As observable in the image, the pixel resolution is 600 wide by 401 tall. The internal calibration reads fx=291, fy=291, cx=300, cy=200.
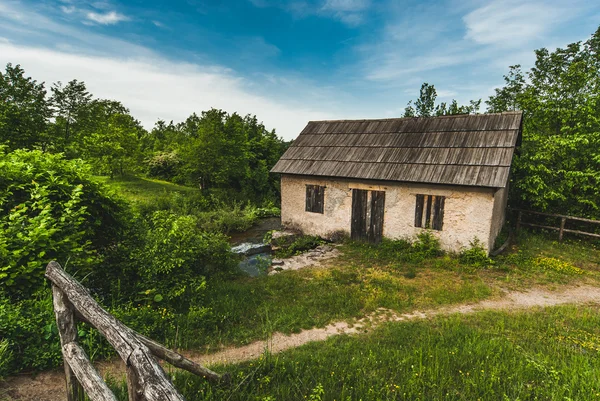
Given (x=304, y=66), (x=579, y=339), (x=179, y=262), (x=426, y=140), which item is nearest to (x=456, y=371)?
(x=579, y=339)

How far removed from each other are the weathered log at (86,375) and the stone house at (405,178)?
11.1m

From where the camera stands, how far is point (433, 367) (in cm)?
431

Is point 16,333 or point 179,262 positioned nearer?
point 16,333

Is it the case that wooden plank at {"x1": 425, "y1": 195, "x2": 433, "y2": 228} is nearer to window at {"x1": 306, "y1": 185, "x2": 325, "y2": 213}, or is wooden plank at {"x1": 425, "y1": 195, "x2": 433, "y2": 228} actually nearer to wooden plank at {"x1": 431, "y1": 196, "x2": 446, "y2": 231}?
wooden plank at {"x1": 431, "y1": 196, "x2": 446, "y2": 231}

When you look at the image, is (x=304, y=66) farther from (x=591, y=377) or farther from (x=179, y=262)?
(x=591, y=377)

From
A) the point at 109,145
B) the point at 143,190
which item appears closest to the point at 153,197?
the point at 143,190

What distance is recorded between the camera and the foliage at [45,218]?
439 centimetres

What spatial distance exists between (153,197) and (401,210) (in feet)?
53.5

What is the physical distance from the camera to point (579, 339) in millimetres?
5469

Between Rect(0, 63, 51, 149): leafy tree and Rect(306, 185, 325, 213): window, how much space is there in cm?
1378

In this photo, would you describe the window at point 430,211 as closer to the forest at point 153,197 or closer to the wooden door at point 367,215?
the wooden door at point 367,215

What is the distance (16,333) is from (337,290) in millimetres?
6584

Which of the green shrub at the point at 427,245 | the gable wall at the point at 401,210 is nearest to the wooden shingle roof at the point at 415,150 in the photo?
the gable wall at the point at 401,210

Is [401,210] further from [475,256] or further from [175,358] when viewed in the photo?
[175,358]
